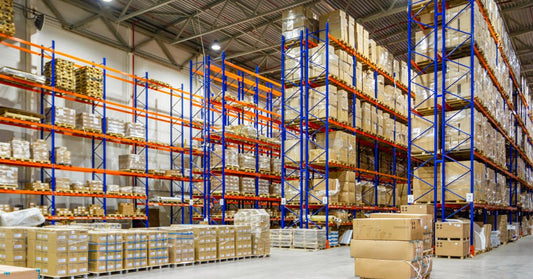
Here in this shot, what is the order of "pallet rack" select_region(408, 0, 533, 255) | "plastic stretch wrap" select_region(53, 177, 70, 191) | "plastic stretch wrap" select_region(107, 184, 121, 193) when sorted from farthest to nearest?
"plastic stretch wrap" select_region(107, 184, 121, 193) → "plastic stretch wrap" select_region(53, 177, 70, 191) → "pallet rack" select_region(408, 0, 533, 255)

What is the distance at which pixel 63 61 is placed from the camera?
49.9ft

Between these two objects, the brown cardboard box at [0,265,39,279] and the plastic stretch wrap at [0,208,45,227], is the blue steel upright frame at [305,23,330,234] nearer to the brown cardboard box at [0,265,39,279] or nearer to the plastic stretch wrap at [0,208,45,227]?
the plastic stretch wrap at [0,208,45,227]

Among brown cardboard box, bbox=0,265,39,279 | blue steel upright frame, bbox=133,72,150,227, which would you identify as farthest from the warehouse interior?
blue steel upright frame, bbox=133,72,150,227

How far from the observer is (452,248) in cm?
1087

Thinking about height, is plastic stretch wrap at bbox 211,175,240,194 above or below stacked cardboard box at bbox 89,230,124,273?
above

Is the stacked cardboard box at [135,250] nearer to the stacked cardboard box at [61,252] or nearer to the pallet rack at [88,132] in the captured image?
the stacked cardboard box at [61,252]

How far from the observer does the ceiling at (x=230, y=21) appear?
1789cm

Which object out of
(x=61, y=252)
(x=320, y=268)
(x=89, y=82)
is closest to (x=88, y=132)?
(x=89, y=82)

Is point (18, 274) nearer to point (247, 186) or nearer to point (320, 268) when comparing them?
point (320, 268)

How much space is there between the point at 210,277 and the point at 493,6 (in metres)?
11.8

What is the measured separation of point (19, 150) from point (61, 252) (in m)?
6.72

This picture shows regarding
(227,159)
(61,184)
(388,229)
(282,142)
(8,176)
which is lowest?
(388,229)

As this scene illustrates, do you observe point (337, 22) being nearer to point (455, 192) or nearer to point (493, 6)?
point (493, 6)

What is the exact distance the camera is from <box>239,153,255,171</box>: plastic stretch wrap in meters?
17.2
